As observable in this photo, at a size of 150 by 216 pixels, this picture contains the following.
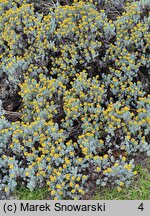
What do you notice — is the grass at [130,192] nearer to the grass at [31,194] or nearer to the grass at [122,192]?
the grass at [122,192]

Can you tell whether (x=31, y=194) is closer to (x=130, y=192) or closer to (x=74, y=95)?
(x=130, y=192)

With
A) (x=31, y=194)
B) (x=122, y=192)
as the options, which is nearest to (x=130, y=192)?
(x=122, y=192)

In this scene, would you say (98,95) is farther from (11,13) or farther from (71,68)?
(11,13)

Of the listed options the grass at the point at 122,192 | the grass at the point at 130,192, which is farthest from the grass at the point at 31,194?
the grass at the point at 130,192

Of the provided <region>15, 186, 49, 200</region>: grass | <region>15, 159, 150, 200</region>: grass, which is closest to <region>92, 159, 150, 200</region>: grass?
<region>15, 159, 150, 200</region>: grass

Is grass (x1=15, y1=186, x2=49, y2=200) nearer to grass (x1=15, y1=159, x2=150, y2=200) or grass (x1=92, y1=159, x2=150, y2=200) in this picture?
grass (x1=15, y1=159, x2=150, y2=200)
